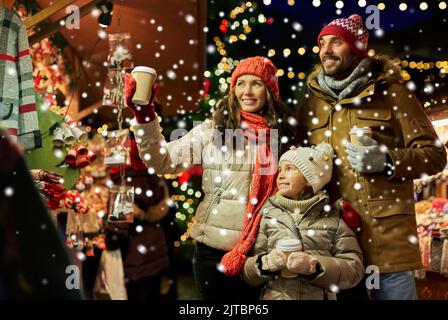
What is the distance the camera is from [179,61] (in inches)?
111

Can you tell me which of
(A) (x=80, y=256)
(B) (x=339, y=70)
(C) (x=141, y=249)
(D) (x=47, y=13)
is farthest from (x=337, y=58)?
(A) (x=80, y=256)

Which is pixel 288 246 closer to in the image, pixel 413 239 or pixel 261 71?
pixel 413 239

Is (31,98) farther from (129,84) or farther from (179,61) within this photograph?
(179,61)

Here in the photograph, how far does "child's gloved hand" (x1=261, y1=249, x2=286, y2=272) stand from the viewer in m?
1.95

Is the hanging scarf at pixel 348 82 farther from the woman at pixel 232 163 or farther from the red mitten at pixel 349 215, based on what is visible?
the red mitten at pixel 349 215

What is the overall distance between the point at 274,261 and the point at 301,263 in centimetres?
10

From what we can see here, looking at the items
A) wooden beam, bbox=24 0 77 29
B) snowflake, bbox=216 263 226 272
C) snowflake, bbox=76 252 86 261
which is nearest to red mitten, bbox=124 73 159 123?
wooden beam, bbox=24 0 77 29

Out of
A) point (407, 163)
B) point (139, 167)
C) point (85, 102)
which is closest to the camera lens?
point (407, 163)

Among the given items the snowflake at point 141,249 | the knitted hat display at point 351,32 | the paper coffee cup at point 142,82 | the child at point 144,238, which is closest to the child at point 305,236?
the knitted hat display at point 351,32

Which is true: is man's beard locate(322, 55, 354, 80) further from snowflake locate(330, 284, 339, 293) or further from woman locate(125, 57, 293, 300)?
snowflake locate(330, 284, 339, 293)

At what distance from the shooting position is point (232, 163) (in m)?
2.18

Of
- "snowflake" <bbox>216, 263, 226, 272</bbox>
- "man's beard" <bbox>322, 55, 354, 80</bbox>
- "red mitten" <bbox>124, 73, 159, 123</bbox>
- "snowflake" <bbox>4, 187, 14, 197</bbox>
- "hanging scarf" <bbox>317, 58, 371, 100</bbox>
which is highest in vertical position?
"man's beard" <bbox>322, 55, 354, 80</bbox>
